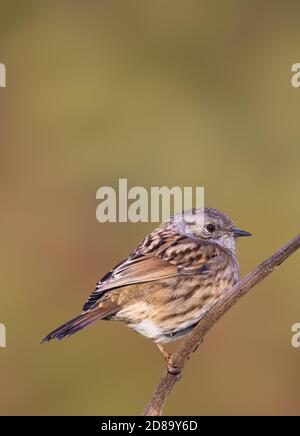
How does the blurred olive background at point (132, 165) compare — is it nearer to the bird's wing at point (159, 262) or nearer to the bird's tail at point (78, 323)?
the bird's wing at point (159, 262)

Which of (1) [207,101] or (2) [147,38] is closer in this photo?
(1) [207,101]

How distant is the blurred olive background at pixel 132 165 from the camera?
7.48 metres

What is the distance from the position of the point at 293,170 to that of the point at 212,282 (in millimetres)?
4668

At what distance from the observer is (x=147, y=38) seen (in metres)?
11.3

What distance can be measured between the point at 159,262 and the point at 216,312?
4.40 ft

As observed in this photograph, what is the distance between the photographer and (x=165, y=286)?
4633mm

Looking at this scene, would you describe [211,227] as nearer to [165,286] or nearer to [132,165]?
[165,286]

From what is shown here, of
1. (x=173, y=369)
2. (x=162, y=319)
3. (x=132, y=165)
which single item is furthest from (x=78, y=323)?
(x=132, y=165)

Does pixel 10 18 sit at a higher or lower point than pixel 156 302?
higher

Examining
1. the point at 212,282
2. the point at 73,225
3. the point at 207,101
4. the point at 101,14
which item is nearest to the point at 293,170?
the point at 207,101

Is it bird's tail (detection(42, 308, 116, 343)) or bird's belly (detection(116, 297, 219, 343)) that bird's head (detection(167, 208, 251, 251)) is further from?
bird's tail (detection(42, 308, 116, 343))

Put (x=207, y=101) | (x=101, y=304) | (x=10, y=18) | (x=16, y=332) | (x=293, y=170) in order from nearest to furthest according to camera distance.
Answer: (x=101, y=304) < (x=16, y=332) < (x=293, y=170) < (x=207, y=101) < (x=10, y=18)

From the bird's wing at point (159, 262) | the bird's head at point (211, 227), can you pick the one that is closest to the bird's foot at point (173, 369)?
the bird's wing at point (159, 262)

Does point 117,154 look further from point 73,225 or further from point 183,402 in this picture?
point 183,402
